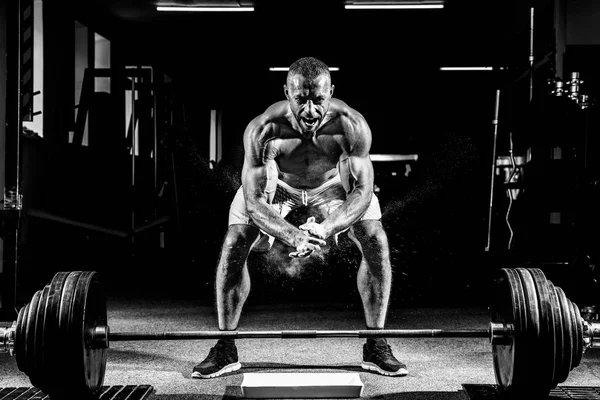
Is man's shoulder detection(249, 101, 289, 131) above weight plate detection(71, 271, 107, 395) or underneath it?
above

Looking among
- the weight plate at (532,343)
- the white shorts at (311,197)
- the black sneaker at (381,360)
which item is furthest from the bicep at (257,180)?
the weight plate at (532,343)

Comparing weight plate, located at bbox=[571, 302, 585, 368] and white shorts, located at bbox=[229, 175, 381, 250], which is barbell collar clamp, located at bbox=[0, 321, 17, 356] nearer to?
white shorts, located at bbox=[229, 175, 381, 250]

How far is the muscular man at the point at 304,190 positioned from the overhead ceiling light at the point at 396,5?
2.14m

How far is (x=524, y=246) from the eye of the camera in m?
5.69

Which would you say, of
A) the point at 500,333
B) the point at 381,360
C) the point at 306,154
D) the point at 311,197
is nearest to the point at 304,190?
the point at 311,197

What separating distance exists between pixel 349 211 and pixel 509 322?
87 cm

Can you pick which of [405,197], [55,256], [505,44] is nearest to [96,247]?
[55,256]

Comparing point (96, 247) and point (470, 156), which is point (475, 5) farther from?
point (96, 247)

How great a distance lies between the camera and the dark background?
5000mm

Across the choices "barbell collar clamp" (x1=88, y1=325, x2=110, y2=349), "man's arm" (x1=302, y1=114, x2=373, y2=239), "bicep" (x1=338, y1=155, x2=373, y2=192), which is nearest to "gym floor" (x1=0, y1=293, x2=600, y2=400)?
"barbell collar clamp" (x1=88, y1=325, x2=110, y2=349)

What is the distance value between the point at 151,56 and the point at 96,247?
79.5 inches

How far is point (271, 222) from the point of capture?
9.10ft

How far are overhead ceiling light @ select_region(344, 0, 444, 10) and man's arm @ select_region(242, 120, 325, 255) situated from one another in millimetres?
2314

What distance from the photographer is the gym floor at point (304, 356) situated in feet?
8.08
